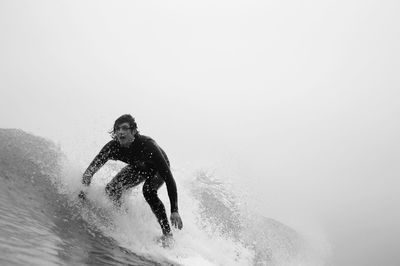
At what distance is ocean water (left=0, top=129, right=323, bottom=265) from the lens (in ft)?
12.6

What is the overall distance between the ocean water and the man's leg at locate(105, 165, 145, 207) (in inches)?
7.2

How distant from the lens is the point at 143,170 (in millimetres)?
6918

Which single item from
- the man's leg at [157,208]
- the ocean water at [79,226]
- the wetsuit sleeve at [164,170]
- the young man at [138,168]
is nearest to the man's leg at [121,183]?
the young man at [138,168]

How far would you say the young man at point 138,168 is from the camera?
6300 millimetres

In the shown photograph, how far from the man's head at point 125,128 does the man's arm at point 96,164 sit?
A: 1.76 feet

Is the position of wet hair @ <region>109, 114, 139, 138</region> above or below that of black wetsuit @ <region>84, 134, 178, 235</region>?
above

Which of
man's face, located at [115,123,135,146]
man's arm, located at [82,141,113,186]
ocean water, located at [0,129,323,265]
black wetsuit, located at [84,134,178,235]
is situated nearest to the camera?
ocean water, located at [0,129,323,265]

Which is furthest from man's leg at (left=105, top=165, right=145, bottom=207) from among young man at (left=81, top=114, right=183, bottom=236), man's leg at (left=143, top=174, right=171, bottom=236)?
man's leg at (left=143, top=174, right=171, bottom=236)

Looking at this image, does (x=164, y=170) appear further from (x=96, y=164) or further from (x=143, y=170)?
(x=96, y=164)

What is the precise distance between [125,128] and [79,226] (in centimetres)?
179

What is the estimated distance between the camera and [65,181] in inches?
298

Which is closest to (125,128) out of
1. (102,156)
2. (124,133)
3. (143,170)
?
Result: (124,133)

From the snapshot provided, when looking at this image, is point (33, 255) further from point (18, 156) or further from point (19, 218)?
point (18, 156)

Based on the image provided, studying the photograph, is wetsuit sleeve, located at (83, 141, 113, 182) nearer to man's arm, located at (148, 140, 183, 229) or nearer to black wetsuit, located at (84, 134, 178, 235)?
black wetsuit, located at (84, 134, 178, 235)
